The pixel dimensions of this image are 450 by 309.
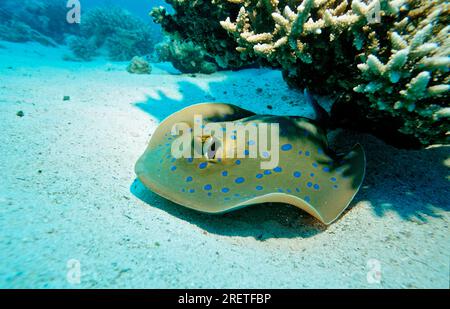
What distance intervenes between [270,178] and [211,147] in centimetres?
88

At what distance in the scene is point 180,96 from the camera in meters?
7.10

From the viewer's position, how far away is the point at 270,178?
310 cm

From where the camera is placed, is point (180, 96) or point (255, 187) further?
point (180, 96)

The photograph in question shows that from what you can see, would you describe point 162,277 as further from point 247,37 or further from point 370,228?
point 247,37

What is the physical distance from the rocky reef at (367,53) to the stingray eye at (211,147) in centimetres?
154
